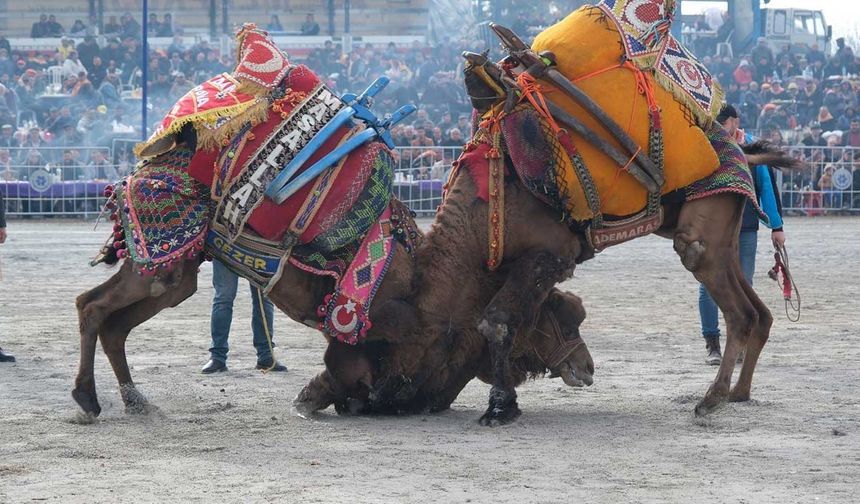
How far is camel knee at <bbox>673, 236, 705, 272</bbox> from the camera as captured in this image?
24.5ft

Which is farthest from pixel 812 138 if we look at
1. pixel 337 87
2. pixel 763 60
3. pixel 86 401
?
pixel 86 401

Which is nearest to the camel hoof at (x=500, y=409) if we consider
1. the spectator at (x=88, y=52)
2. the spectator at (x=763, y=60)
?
the spectator at (x=88, y=52)

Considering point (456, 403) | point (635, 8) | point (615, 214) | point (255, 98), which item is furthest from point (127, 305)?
point (635, 8)

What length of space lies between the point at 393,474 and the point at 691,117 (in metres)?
2.96

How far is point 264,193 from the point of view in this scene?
7.15 meters

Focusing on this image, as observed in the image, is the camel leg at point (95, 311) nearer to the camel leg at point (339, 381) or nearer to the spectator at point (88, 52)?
the camel leg at point (339, 381)

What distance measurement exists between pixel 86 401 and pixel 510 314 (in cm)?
241

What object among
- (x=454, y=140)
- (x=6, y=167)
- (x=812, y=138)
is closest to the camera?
(x=6, y=167)

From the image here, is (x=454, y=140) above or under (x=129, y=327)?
above

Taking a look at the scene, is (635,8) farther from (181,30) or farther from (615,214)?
(181,30)

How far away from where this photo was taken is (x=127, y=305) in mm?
7387

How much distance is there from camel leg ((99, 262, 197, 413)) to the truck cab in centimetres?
2755

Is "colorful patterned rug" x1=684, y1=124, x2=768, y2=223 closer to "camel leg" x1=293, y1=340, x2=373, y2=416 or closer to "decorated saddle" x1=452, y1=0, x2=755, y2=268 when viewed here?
"decorated saddle" x1=452, y1=0, x2=755, y2=268

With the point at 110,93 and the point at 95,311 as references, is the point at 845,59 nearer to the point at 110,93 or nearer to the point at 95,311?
the point at 110,93
